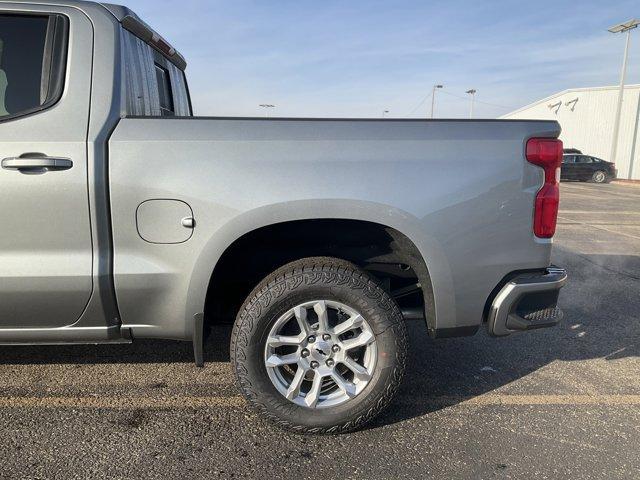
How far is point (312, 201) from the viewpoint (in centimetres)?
234

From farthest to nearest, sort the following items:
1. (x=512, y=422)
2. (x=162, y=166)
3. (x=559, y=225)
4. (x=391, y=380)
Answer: (x=559, y=225)
(x=512, y=422)
(x=391, y=380)
(x=162, y=166)

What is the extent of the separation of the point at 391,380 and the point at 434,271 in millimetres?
605

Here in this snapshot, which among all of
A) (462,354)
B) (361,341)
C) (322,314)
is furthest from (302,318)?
(462,354)

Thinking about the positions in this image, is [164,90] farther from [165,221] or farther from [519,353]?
[519,353]

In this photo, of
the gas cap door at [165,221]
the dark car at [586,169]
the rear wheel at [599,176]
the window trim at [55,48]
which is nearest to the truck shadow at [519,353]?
the gas cap door at [165,221]

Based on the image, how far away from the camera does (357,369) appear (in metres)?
2.51

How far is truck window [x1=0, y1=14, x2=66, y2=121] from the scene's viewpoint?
2.39 m

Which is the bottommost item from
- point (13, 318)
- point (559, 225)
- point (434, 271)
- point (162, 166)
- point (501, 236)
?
point (559, 225)

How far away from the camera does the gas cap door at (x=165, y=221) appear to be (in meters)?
2.31

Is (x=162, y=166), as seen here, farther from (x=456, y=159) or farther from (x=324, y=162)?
(x=456, y=159)

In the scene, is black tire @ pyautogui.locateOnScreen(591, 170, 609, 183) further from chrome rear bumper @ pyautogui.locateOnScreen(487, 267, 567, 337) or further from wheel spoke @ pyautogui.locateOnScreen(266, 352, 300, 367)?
wheel spoke @ pyautogui.locateOnScreen(266, 352, 300, 367)

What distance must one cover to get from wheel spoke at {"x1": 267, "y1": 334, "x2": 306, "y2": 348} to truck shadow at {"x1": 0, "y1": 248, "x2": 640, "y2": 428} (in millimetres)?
651

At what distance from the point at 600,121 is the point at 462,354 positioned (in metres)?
34.5

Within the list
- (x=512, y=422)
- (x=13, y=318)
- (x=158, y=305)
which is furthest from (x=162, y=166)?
(x=512, y=422)
